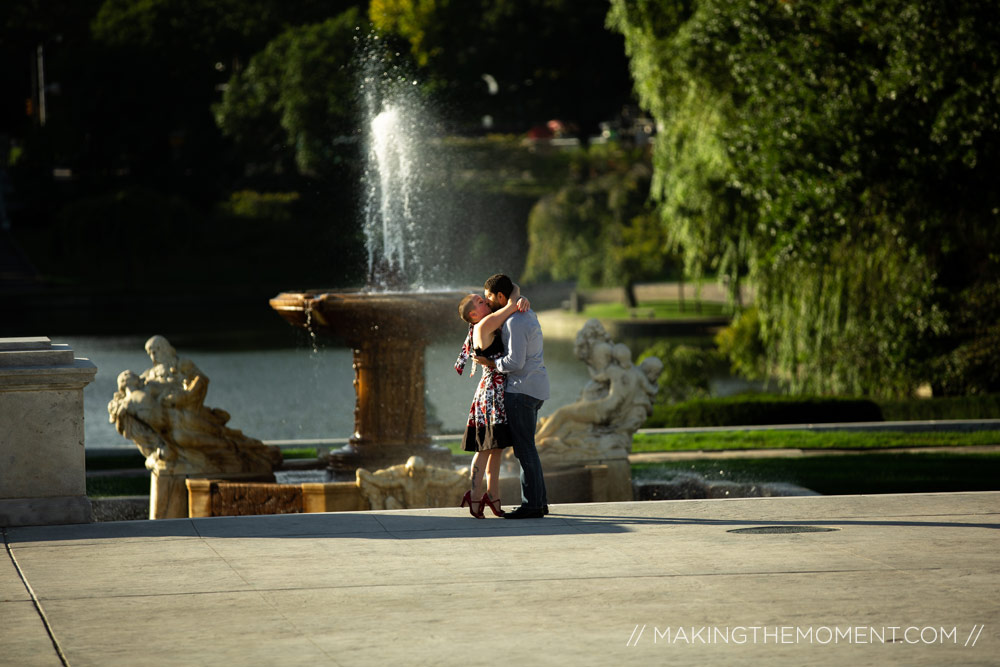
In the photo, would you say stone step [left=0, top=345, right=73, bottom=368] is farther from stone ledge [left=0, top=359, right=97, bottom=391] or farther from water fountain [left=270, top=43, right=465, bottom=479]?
water fountain [left=270, top=43, right=465, bottom=479]

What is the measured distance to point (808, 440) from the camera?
58.2 feet

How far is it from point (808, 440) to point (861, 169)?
6.07 m

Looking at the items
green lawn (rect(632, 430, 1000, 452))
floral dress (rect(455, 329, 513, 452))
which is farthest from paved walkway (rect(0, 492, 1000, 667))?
green lawn (rect(632, 430, 1000, 452))

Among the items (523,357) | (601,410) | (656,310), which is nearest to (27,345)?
(523,357)

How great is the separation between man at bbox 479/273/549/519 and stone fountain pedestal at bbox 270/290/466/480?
14.0ft

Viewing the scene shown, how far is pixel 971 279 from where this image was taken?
24.0 metres

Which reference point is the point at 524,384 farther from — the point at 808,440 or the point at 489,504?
the point at 808,440

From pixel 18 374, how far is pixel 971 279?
18645 mm

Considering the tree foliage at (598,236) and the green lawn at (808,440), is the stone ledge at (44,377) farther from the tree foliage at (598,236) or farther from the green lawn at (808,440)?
the tree foliage at (598,236)

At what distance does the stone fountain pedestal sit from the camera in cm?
1349

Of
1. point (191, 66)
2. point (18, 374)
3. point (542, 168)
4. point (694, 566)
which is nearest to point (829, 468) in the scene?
point (694, 566)

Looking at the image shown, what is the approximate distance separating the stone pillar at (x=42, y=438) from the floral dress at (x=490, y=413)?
2.39m

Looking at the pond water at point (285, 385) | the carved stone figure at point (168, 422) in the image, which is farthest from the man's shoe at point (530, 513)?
the pond water at point (285, 385)

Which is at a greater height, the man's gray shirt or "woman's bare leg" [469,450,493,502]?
the man's gray shirt
